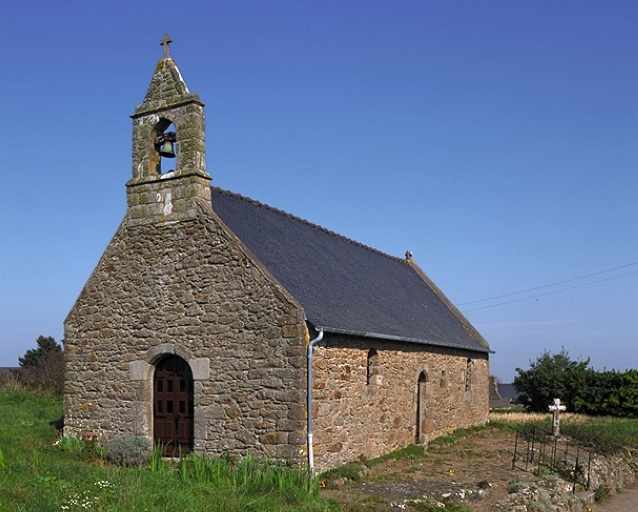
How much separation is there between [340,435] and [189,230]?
16.0 ft

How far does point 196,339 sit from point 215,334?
465 mm

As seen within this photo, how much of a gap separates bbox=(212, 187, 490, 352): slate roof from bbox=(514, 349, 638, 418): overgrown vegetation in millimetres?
9361

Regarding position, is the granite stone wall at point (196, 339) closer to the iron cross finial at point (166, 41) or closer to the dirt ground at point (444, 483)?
the dirt ground at point (444, 483)

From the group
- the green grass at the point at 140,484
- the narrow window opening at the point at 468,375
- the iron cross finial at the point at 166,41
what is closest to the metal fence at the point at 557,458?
the narrow window opening at the point at 468,375

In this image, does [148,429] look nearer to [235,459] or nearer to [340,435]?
[235,459]

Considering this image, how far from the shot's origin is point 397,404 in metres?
15.8

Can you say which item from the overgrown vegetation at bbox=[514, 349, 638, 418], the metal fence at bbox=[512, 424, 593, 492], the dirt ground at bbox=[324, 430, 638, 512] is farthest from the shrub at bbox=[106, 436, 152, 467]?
the overgrown vegetation at bbox=[514, 349, 638, 418]

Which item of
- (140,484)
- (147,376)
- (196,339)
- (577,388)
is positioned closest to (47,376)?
(147,376)

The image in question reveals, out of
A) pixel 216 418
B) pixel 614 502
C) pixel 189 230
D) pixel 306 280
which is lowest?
pixel 614 502

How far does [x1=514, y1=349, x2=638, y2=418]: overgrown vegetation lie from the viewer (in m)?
28.3

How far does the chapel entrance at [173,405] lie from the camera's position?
526 inches

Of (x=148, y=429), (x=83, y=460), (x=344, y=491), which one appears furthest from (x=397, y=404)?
(x=83, y=460)

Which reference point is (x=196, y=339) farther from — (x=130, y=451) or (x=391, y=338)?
(x=391, y=338)

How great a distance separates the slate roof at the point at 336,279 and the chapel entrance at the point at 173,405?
9.06ft
